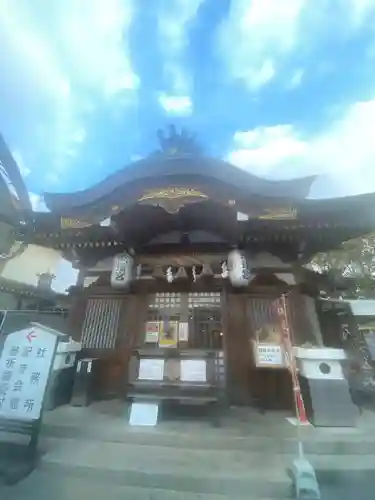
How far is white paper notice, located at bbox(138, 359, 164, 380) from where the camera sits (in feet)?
13.5

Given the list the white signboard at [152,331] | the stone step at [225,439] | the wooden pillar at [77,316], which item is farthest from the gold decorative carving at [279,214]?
the wooden pillar at [77,316]

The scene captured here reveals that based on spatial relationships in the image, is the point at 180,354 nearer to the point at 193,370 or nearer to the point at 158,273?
the point at 193,370

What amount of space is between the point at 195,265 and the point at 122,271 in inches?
54.1

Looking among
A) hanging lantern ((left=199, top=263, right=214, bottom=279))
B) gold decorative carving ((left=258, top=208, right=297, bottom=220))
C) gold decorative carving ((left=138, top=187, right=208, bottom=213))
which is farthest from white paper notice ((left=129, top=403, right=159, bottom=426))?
gold decorative carving ((left=258, top=208, right=297, bottom=220))

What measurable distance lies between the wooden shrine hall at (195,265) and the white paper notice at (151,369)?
0.02 meters

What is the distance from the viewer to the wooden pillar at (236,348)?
14.7ft

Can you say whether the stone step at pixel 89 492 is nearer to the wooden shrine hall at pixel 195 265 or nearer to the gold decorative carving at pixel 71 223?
the wooden shrine hall at pixel 195 265

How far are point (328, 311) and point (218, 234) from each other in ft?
8.99

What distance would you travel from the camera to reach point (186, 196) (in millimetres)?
4625

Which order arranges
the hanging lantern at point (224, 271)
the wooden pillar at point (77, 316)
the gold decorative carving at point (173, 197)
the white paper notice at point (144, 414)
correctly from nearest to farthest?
the white paper notice at point (144, 414) → the gold decorative carving at point (173, 197) → the hanging lantern at point (224, 271) → the wooden pillar at point (77, 316)

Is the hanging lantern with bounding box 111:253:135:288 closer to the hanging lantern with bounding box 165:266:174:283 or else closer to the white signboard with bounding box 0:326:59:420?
the hanging lantern with bounding box 165:266:174:283

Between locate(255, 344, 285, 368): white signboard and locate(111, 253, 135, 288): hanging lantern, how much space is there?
259 centimetres

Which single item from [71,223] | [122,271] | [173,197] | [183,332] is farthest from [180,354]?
[71,223]

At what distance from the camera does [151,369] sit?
4.16 meters
